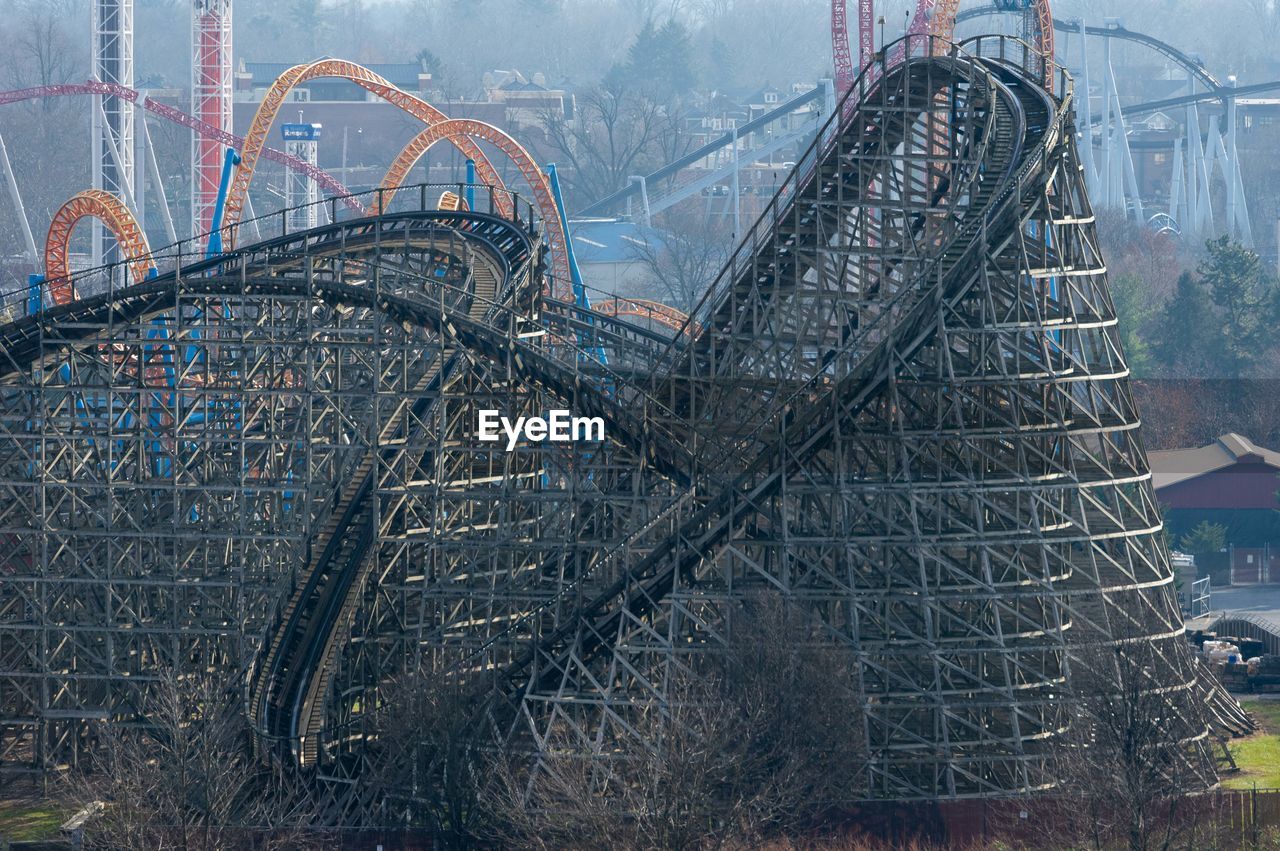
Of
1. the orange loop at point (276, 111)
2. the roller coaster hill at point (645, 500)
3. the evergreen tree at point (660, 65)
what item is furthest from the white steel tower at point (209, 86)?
the evergreen tree at point (660, 65)

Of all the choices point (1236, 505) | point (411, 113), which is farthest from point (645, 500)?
point (411, 113)

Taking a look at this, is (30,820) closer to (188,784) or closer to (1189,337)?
(188,784)

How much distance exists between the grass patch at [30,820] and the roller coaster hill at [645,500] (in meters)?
1.21

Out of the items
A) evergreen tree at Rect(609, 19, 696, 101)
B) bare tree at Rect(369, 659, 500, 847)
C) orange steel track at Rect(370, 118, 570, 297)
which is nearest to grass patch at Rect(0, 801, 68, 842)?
bare tree at Rect(369, 659, 500, 847)

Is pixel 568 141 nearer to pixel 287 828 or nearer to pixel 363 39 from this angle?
pixel 363 39

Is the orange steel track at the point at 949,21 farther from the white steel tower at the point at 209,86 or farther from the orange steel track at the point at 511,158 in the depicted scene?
the white steel tower at the point at 209,86

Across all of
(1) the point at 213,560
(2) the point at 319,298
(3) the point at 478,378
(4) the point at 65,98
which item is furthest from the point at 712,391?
(4) the point at 65,98

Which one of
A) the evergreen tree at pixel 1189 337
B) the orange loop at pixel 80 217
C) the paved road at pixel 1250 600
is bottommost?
the paved road at pixel 1250 600

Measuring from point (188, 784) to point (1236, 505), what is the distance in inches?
1431

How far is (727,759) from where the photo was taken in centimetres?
2875

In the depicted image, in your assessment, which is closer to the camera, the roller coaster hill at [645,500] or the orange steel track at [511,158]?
the roller coaster hill at [645,500]

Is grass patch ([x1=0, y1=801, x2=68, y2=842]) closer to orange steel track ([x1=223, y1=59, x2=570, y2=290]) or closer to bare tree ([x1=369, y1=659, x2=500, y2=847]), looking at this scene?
bare tree ([x1=369, y1=659, x2=500, y2=847])

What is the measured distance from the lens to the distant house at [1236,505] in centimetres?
5897

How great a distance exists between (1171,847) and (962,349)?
10.9 metres
